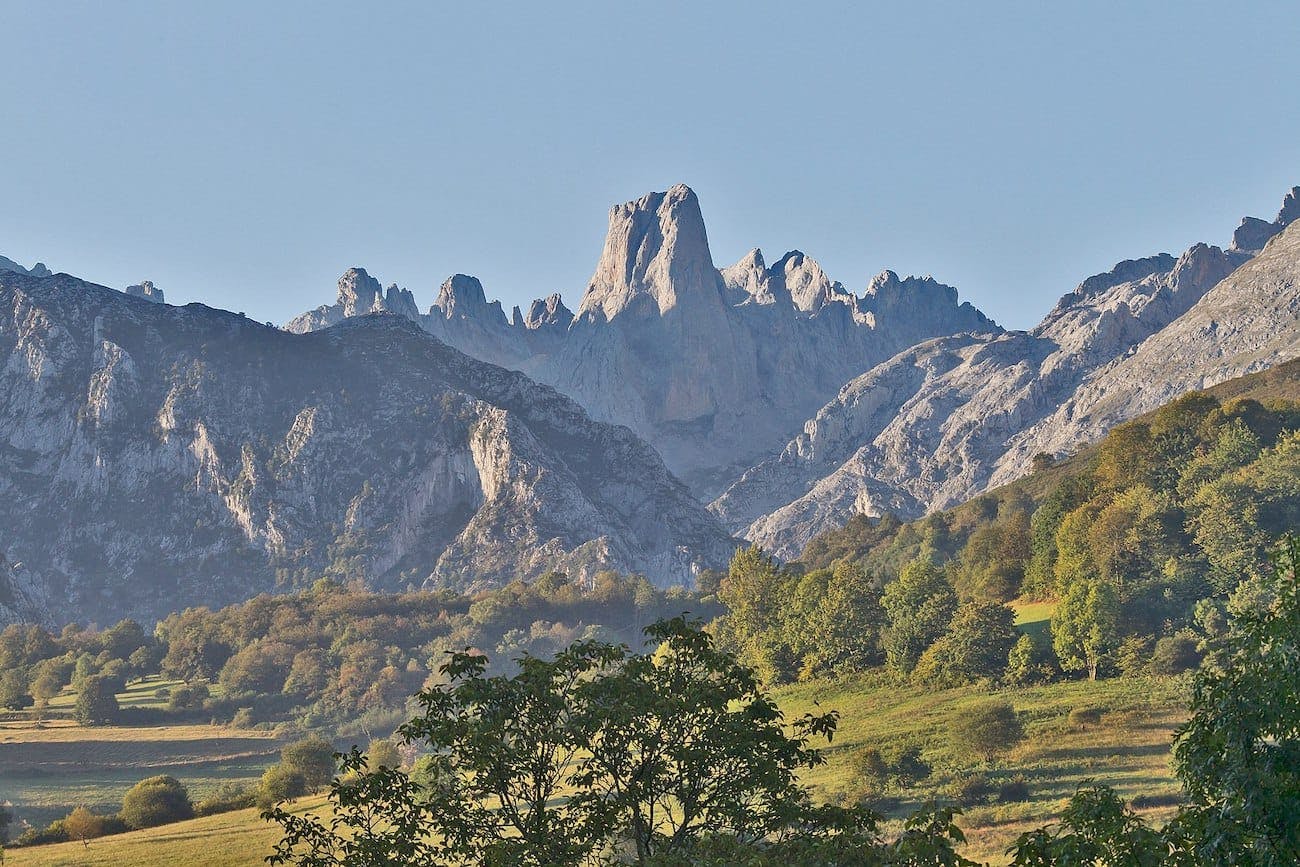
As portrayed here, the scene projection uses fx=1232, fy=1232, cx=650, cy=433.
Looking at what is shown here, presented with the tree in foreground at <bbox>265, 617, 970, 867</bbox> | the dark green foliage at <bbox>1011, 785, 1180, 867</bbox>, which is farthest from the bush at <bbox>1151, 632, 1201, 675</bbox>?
the dark green foliage at <bbox>1011, 785, 1180, 867</bbox>

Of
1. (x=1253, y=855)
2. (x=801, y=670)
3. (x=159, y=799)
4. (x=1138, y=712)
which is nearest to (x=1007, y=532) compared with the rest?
(x=801, y=670)

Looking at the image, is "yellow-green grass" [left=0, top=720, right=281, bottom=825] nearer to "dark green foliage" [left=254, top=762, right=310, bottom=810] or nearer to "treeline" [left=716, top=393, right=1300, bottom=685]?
"dark green foliage" [left=254, top=762, right=310, bottom=810]

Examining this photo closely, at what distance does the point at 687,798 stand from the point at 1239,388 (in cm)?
18056

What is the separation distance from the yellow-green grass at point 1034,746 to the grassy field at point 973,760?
0.26ft

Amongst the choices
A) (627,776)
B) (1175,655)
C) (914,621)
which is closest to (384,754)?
(914,621)

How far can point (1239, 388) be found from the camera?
184875mm

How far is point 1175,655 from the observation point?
86.8 metres

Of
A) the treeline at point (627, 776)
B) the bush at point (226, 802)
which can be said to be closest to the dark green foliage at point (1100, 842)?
the treeline at point (627, 776)

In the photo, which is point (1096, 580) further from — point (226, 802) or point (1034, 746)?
point (226, 802)

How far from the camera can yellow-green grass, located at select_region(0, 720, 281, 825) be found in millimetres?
117625

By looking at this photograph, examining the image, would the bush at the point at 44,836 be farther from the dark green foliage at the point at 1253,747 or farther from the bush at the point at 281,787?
the dark green foliage at the point at 1253,747

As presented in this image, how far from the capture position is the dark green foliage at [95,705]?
515ft

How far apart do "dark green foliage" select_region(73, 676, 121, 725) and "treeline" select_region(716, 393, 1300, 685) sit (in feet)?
270

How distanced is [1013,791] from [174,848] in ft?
172
